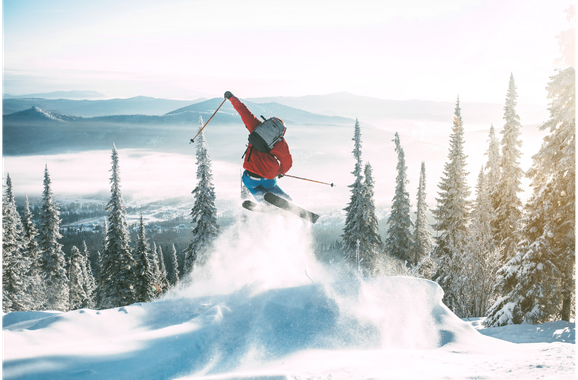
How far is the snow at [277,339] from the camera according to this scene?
20.5 feet

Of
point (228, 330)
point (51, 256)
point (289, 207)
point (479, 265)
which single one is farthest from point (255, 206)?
point (51, 256)

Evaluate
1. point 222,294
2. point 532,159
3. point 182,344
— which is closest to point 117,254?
point 222,294

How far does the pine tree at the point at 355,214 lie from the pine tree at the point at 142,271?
1830 cm

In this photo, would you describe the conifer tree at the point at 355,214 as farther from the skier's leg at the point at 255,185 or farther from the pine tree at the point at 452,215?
the skier's leg at the point at 255,185

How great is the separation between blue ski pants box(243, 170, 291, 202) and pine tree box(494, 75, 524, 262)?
23.8 m

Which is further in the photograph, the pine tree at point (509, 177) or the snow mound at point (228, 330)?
the pine tree at point (509, 177)

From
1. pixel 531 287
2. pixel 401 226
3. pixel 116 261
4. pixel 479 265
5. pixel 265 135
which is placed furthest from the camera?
pixel 401 226

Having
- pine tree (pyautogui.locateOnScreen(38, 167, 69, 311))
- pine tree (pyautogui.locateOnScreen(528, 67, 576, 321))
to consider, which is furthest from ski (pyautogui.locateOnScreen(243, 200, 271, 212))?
pine tree (pyautogui.locateOnScreen(38, 167, 69, 311))

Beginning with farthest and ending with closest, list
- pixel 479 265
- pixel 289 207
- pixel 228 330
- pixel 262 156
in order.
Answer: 1. pixel 479 265
2. pixel 289 207
3. pixel 262 156
4. pixel 228 330

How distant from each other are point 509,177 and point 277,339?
26.9m

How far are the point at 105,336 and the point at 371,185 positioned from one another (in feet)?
92.6

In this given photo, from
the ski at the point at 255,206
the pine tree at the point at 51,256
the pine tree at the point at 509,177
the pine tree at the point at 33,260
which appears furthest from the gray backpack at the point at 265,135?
the pine tree at the point at 33,260

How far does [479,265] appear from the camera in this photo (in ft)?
88.8

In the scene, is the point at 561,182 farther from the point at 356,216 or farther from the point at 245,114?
the point at 356,216
